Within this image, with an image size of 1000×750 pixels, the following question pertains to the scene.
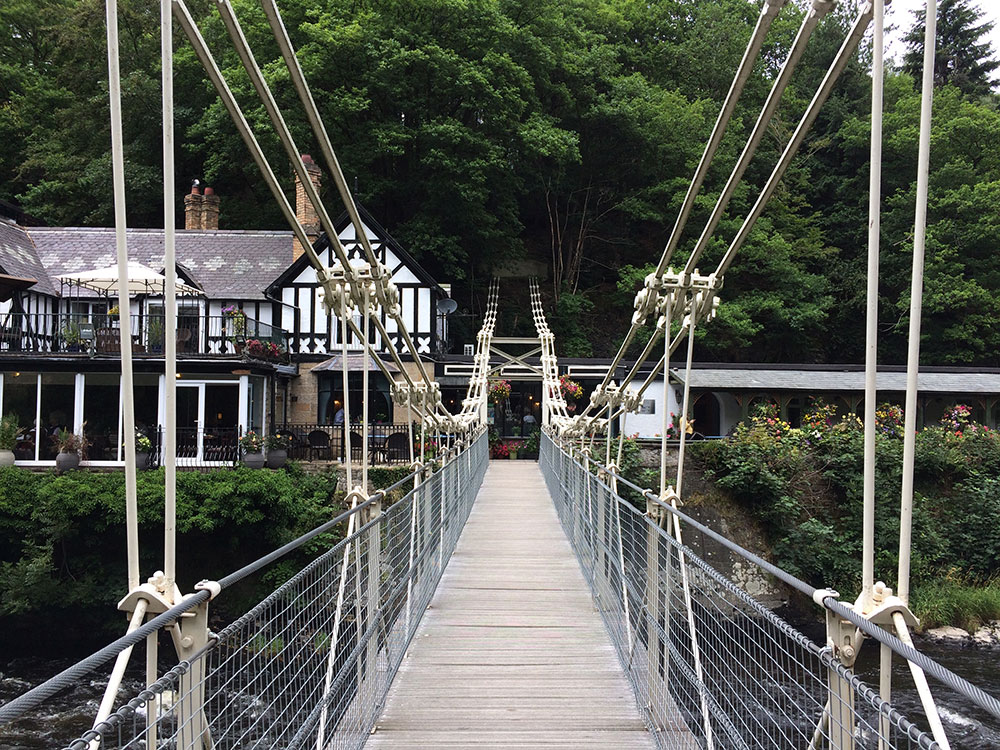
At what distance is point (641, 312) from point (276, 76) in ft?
60.1

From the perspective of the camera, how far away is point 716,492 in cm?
1428

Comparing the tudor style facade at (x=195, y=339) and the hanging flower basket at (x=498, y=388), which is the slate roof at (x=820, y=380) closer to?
the hanging flower basket at (x=498, y=388)

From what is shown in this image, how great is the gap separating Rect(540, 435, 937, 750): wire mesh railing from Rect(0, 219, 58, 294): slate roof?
14761 mm

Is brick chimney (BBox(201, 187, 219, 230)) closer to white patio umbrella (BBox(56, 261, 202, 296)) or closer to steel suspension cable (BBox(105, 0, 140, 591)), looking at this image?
white patio umbrella (BBox(56, 261, 202, 296))

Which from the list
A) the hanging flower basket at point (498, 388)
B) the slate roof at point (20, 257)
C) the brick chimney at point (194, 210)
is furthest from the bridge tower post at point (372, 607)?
the brick chimney at point (194, 210)

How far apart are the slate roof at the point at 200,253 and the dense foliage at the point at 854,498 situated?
11395 millimetres

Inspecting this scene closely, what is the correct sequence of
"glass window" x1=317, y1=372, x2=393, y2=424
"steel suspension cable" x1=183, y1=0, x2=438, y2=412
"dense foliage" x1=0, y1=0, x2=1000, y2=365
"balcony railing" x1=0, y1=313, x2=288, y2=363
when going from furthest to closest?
1. "dense foliage" x1=0, y1=0, x2=1000, y2=365
2. "glass window" x1=317, y1=372, x2=393, y2=424
3. "balcony railing" x1=0, y1=313, x2=288, y2=363
4. "steel suspension cable" x1=183, y1=0, x2=438, y2=412

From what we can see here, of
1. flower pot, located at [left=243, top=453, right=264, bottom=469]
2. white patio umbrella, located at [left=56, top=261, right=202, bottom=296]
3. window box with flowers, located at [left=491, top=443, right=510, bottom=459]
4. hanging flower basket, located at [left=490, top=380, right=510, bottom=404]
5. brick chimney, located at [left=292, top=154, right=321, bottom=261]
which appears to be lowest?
window box with flowers, located at [left=491, top=443, right=510, bottom=459]

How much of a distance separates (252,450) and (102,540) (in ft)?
10.4

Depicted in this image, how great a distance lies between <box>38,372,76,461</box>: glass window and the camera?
50.3 feet

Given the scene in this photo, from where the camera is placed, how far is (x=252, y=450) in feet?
47.2

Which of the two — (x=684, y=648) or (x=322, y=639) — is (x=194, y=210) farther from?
(x=684, y=648)

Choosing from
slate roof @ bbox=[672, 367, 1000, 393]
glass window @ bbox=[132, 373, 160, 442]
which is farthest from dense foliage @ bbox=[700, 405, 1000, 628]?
glass window @ bbox=[132, 373, 160, 442]

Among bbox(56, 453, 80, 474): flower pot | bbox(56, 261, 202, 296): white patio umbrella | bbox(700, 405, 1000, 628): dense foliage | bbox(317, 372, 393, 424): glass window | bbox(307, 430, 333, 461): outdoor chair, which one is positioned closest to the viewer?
bbox(56, 453, 80, 474): flower pot
